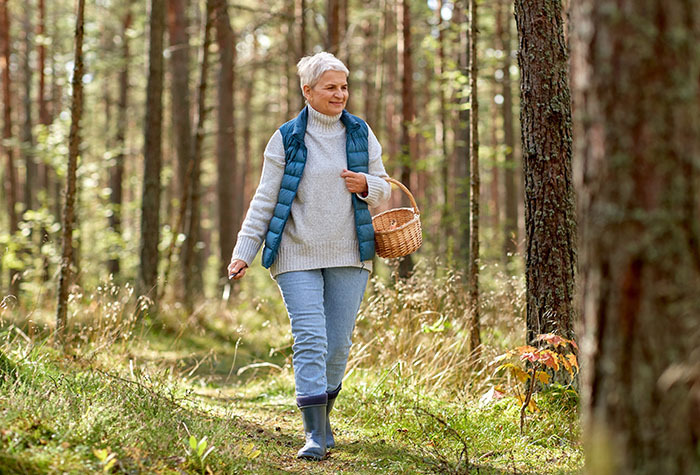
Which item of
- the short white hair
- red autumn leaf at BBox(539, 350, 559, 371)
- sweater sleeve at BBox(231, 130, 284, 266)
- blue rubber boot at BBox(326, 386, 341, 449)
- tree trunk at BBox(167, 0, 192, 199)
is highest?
Result: tree trunk at BBox(167, 0, 192, 199)

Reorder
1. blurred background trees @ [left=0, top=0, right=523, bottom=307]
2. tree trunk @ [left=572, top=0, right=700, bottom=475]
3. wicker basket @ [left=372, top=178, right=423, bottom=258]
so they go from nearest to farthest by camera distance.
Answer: tree trunk @ [left=572, top=0, right=700, bottom=475] → wicker basket @ [left=372, top=178, right=423, bottom=258] → blurred background trees @ [left=0, top=0, right=523, bottom=307]

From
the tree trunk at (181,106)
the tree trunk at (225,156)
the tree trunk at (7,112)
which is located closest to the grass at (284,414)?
the tree trunk at (181,106)

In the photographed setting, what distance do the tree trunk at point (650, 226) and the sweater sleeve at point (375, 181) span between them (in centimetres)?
221

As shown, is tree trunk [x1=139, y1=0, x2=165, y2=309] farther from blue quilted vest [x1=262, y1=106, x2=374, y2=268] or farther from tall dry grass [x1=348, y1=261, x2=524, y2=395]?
blue quilted vest [x1=262, y1=106, x2=374, y2=268]

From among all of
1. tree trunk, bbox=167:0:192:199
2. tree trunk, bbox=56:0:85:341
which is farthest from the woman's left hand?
tree trunk, bbox=167:0:192:199

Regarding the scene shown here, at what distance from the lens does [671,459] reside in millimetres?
1744

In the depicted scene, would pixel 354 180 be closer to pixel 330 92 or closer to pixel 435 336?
pixel 330 92

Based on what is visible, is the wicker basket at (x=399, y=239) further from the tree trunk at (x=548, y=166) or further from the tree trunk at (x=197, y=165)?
the tree trunk at (x=197, y=165)

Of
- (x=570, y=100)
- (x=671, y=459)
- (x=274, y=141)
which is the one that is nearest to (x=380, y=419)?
(x=274, y=141)

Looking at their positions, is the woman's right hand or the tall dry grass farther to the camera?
the tall dry grass

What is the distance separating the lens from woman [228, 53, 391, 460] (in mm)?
3873

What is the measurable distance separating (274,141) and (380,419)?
1.89m

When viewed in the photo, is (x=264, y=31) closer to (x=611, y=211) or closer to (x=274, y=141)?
(x=274, y=141)

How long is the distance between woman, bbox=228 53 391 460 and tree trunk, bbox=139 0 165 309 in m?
5.78
